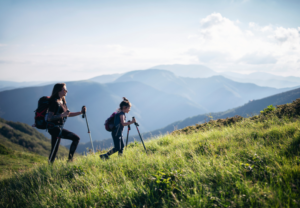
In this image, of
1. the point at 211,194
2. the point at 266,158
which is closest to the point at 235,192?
the point at 211,194

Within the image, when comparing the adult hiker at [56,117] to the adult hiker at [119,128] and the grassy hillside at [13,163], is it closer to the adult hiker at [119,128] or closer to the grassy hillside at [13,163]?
the grassy hillside at [13,163]

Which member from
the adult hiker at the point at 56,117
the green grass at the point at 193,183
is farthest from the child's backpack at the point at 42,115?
the green grass at the point at 193,183

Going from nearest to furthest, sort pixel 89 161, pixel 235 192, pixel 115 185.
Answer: pixel 235 192 → pixel 115 185 → pixel 89 161

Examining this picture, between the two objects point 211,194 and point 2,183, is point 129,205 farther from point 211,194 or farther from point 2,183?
point 2,183

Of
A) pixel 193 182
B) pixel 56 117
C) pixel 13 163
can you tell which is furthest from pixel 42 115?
pixel 13 163

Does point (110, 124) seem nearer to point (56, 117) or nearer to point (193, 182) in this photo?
point (56, 117)

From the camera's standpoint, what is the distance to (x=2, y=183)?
4.74 m

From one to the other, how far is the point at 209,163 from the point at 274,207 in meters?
1.37

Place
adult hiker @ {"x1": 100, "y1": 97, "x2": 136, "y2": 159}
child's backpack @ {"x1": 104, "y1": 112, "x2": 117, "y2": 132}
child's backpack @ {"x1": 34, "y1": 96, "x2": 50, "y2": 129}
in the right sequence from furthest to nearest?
child's backpack @ {"x1": 104, "y1": 112, "x2": 117, "y2": 132} < adult hiker @ {"x1": 100, "y1": 97, "x2": 136, "y2": 159} < child's backpack @ {"x1": 34, "y1": 96, "x2": 50, "y2": 129}

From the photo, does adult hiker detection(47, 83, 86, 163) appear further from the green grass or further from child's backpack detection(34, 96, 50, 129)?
the green grass

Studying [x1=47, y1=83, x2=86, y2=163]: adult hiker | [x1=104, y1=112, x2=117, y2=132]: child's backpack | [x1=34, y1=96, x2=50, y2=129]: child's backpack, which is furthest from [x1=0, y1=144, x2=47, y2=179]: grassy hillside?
[x1=104, y1=112, x2=117, y2=132]: child's backpack

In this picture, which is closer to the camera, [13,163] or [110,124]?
[110,124]

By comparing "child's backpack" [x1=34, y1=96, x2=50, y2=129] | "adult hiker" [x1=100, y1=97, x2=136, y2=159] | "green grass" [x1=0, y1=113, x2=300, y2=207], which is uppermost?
"child's backpack" [x1=34, y1=96, x2=50, y2=129]

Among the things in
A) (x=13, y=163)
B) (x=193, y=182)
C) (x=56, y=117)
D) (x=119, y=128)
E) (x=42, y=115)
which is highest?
(x=42, y=115)
